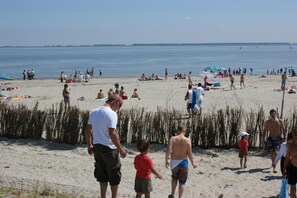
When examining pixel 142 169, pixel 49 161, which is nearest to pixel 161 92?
pixel 49 161

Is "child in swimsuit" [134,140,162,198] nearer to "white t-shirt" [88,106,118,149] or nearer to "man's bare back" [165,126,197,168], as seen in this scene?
"white t-shirt" [88,106,118,149]

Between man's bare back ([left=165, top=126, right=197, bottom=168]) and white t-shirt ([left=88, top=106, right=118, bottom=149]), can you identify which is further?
man's bare back ([left=165, top=126, right=197, bottom=168])

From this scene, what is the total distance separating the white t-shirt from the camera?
5668 mm

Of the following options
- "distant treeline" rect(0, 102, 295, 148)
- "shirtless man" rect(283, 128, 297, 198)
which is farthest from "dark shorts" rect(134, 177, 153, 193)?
"distant treeline" rect(0, 102, 295, 148)

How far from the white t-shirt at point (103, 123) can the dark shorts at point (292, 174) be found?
2704 millimetres

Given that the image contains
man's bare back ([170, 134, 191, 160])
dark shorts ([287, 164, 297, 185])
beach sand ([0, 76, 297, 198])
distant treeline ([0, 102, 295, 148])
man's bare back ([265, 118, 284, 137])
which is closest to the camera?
dark shorts ([287, 164, 297, 185])

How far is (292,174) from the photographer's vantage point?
6.33 m

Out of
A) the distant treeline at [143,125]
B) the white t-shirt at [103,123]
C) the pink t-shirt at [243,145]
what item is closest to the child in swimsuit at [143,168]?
the white t-shirt at [103,123]

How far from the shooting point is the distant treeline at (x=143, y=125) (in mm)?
10969

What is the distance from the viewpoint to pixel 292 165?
6.27 metres

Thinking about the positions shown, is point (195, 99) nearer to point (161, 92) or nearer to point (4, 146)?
point (4, 146)

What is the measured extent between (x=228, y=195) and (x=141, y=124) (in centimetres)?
417

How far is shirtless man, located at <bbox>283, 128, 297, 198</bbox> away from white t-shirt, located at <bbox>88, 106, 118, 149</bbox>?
2.63 meters

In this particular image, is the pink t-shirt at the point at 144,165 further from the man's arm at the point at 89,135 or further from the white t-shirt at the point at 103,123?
the man's arm at the point at 89,135
